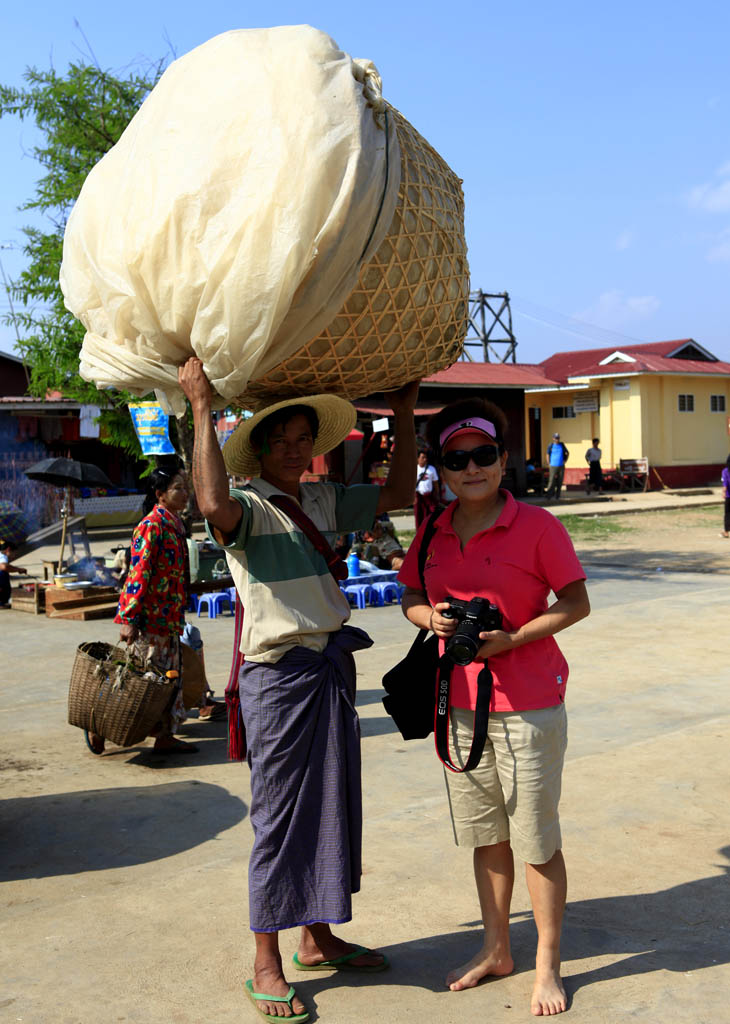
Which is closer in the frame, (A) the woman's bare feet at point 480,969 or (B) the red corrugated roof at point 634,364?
(A) the woman's bare feet at point 480,969

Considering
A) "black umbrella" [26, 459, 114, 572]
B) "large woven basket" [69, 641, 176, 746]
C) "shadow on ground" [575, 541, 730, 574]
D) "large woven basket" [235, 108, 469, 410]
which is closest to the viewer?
"large woven basket" [235, 108, 469, 410]

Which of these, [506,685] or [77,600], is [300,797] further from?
[77,600]

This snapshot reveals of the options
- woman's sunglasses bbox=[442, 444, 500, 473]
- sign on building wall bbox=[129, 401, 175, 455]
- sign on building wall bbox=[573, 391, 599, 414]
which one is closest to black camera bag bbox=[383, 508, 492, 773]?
woman's sunglasses bbox=[442, 444, 500, 473]

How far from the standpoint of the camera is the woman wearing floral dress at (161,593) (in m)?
5.52

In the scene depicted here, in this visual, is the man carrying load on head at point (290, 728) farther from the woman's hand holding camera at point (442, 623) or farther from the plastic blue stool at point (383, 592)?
the plastic blue stool at point (383, 592)

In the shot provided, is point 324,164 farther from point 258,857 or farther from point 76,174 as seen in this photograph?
point 76,174

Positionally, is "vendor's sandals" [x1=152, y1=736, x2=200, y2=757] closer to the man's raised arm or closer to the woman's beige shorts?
the woman's beige shorts

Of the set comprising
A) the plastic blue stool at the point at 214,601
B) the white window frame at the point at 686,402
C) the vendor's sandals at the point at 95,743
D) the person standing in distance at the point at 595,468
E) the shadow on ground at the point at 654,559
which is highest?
the white window frame at the point at 686,402

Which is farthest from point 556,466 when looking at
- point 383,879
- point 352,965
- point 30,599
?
point 352,965

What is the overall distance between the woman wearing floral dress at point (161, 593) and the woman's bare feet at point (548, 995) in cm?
319

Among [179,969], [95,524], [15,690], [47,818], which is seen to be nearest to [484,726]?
[179,969]

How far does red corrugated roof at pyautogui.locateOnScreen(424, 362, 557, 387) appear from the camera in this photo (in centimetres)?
2720

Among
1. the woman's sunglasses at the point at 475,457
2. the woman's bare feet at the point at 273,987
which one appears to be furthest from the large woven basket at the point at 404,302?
the woman's bare feet at the point at 273,987

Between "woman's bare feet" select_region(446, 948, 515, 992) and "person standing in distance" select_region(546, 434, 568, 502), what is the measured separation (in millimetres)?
24951
